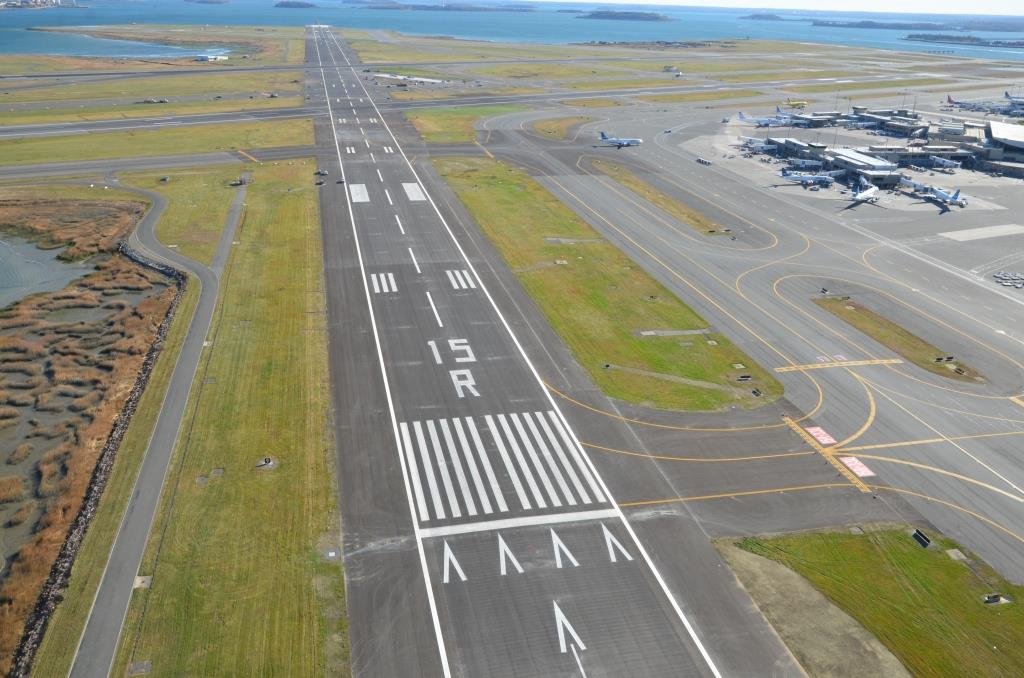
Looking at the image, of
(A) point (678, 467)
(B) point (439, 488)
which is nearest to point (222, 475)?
(B) point (439, 488)

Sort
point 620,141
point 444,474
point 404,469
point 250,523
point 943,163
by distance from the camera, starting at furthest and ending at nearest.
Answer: point 620,141
point 943,163
point 404,469
point 444,474
point 250,523

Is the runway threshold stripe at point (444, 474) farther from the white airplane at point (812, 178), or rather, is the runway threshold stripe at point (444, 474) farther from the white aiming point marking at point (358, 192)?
the white airplane at point (812, 178)

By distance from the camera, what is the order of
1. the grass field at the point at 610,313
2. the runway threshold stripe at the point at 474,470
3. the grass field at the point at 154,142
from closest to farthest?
the runway threshold stripe at the point at 474,470
the grass field at the point at 610,313
the grass field at the point at 154,142

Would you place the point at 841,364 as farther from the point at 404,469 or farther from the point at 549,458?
the point at 404,469

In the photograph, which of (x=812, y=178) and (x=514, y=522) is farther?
(x=812, y=178)

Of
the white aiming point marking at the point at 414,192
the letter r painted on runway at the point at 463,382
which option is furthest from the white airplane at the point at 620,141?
the letter r painted on runway at the point at 463,382

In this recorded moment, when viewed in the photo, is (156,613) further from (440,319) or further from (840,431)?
(840,431)

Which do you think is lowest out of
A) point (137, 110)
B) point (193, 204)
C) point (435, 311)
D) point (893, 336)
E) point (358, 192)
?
point (435, 311)

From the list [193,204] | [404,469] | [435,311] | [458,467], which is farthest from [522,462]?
[193,204]
